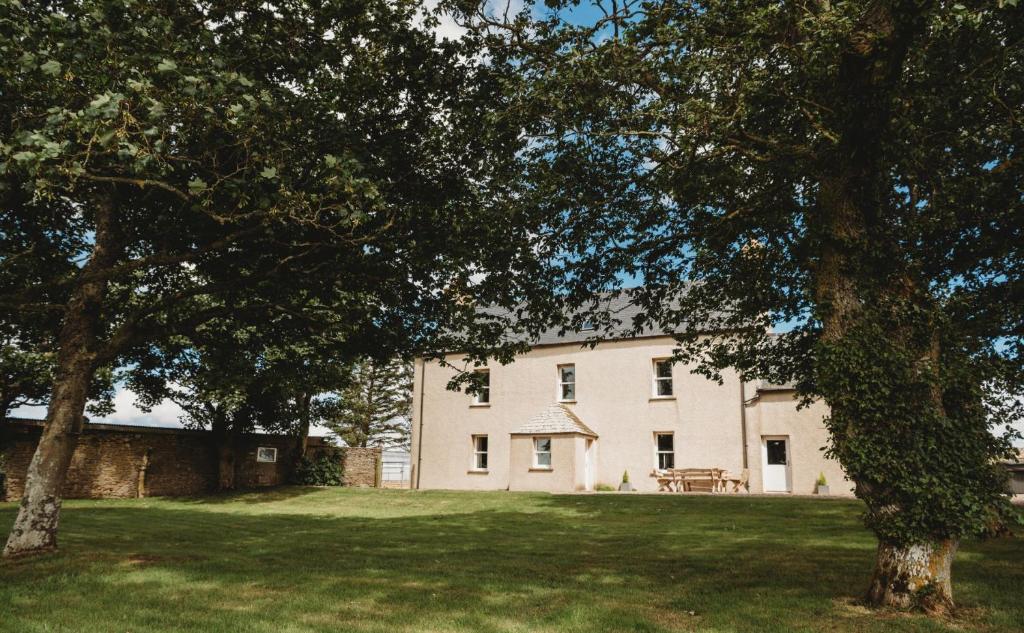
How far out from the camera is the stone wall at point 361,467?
3288 cm

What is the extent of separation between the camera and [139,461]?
88.8 ft

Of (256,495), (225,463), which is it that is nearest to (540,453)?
(256,495)

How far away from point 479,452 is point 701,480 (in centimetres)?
1073

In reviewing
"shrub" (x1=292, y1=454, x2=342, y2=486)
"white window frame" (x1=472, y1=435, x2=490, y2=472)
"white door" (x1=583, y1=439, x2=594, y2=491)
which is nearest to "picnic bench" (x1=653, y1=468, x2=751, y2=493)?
"white door" (x1=583, y1=439, x2=594, y2=491)

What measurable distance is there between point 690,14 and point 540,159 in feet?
8.81

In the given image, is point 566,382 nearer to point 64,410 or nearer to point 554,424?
point 554,424

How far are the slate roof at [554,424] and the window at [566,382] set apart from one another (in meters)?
0.92

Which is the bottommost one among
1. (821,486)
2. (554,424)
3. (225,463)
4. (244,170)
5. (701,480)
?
(821,486)

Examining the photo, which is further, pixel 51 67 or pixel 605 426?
pixel 605 426

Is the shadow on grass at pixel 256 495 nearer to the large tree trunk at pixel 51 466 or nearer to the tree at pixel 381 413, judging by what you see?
the large tree trunk at pixel 51 466

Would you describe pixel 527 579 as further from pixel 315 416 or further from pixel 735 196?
pixel 315 416

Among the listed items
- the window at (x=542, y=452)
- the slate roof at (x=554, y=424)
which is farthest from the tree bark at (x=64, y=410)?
the window at (x=542, y=452)

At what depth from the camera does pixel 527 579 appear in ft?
29.8

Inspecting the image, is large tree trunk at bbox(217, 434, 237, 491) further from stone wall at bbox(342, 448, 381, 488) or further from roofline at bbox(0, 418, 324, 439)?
stone wall at bbox(342, 448, 381, 488)
